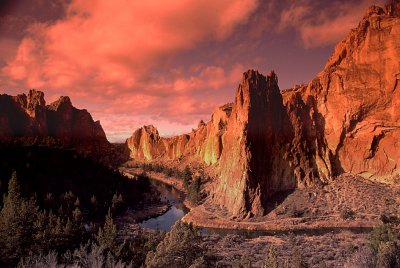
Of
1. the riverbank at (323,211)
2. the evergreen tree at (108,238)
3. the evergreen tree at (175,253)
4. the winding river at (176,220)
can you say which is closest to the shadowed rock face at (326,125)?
the riverbank at (323,211)

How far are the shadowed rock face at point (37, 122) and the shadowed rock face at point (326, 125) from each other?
3839 inches

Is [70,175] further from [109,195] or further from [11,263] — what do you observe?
[11,263]

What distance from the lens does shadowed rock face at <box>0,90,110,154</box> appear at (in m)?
A: 160

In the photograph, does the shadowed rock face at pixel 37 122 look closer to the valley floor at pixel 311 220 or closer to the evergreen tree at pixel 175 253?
the valley floor at pixel 311 220

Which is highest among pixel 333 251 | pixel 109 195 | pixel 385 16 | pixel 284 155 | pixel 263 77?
pixel 385 16

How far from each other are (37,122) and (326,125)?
141675mm

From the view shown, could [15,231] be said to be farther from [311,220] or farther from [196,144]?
[196,144]

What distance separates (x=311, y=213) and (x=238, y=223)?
1447 centimetres

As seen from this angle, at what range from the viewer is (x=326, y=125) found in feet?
283

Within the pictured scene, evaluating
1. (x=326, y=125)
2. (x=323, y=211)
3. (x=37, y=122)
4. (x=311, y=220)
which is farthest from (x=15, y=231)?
(x=37, y=122)

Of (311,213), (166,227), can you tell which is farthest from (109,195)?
(311,213)

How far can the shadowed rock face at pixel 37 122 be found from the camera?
160m

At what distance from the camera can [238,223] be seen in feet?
217

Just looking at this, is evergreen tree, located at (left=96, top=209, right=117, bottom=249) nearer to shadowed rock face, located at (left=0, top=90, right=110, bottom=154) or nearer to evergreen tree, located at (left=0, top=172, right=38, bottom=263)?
evergreen tree, located at (left=0, top=172, right=38, bottom=263)
